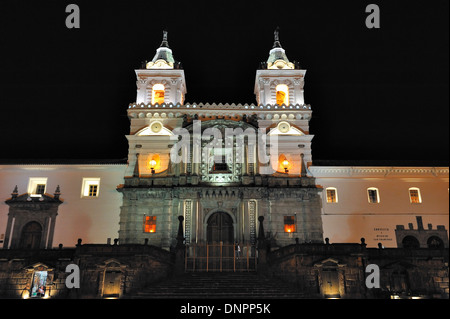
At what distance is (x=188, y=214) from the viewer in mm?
37156

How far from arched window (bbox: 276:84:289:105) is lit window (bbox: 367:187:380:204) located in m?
13.1

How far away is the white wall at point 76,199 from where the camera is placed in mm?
37719

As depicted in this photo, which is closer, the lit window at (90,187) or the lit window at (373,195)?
the lit window at (90,187)

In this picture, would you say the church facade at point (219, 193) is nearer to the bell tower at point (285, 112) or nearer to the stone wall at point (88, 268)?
the bell tower at point (285, 112)

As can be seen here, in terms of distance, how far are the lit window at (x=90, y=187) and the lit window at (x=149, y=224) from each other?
613 cm

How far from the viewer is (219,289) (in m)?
25.0

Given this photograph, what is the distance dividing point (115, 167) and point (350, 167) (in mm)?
23801

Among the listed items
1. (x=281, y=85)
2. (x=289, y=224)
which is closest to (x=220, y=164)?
(x=289, y=224)

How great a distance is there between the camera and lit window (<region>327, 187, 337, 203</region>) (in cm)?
3959

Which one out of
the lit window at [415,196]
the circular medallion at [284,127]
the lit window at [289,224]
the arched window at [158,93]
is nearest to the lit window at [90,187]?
the arched window at [158,93]
